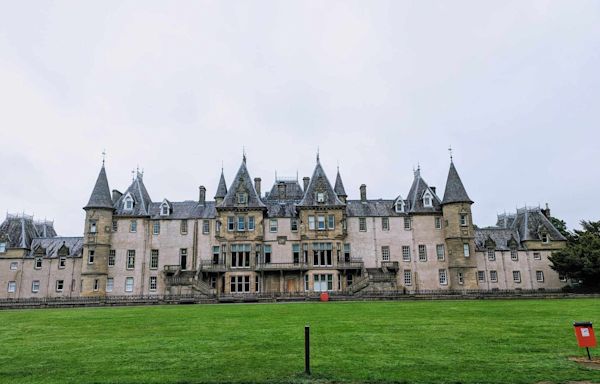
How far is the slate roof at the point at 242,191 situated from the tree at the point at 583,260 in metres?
35.5

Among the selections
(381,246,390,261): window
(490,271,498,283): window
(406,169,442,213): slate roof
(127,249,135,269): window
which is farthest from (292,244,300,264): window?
(490,271,498,283): window

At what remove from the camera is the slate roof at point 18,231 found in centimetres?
5919

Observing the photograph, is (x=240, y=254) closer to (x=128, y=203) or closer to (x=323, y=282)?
(x=323, y=282)

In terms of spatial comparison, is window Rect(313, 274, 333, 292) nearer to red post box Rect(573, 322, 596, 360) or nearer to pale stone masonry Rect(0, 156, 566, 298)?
pale stone masonry Rect(0, 156, 566, 298)

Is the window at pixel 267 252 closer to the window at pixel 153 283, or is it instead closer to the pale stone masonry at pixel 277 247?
the pale stone masonry at pixel 277 247

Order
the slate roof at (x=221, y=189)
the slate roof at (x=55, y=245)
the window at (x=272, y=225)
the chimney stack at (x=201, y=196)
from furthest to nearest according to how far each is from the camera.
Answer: the chimney stack at (x=201, y=196)
the slate roof at (x=55, y=245)
the slate roof at (x=221, y=189)
the window at (x=272, y=225)

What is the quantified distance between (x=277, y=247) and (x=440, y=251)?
20.4 metres

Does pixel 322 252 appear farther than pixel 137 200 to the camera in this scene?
No

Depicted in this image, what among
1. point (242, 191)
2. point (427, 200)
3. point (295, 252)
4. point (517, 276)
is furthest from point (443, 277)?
point (242, 191)

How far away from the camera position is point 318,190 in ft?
186

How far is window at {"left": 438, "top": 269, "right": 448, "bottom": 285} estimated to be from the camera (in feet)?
182

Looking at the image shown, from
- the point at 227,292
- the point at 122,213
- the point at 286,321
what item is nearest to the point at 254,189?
the point at 227,292

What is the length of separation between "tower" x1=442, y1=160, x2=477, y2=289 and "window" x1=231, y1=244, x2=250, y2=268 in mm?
24697

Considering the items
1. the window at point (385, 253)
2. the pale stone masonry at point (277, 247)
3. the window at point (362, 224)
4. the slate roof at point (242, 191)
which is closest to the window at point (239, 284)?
the pale stone masonry at point (277, 247)
